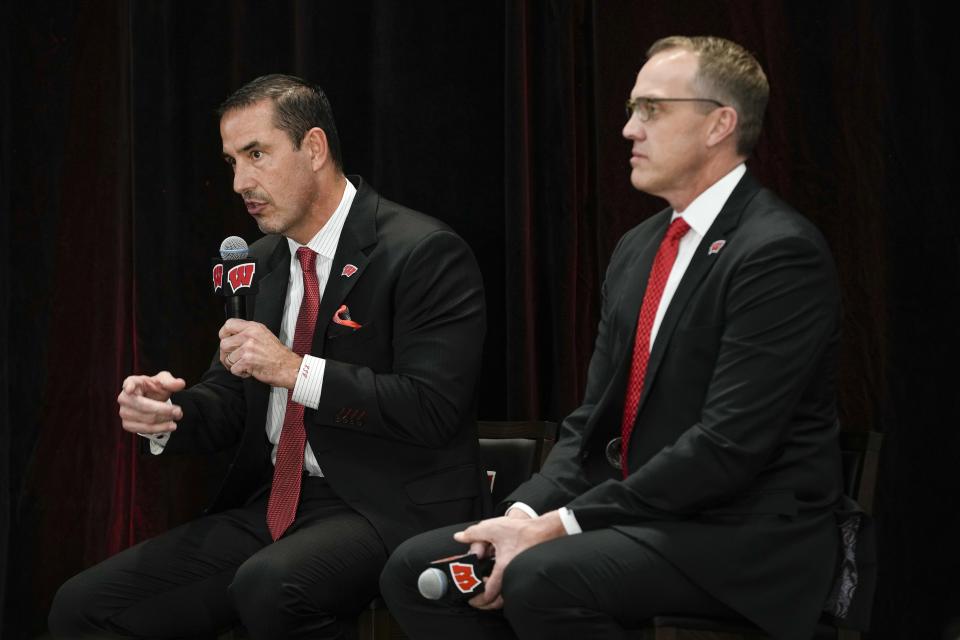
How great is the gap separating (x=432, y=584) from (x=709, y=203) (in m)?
0.96

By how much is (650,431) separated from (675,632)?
1.34ft

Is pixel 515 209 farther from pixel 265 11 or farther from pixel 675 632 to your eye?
pixel 675 632

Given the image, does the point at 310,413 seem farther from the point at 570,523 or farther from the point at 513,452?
the point at 570,523

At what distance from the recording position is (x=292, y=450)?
2.77m

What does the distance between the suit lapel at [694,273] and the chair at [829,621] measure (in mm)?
427

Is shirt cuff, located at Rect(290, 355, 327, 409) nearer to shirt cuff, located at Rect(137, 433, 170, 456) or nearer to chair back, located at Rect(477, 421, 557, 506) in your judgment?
shirt cuff, located at Rect(137, 433, 170, 456)

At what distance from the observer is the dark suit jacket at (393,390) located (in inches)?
104

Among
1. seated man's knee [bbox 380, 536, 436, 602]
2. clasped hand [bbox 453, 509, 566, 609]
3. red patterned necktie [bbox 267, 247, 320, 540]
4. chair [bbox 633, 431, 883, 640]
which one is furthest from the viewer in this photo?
red patterned necktie [bbox 267, 247, 320, 540]

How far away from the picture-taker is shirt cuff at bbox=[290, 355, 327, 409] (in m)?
2.62

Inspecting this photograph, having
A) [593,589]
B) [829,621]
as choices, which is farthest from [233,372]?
[829,621]

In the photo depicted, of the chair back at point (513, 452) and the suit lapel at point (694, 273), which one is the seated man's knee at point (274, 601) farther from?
the suit lapel at point (694, 273)

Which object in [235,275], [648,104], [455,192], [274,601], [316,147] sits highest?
[648,104]

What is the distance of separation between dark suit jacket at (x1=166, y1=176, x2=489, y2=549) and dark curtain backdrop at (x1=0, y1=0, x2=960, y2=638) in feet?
1.94

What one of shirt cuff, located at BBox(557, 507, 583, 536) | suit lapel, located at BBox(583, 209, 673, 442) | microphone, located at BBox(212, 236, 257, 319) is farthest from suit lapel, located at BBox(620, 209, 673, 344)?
microphone, located at BBox(212, 236, 257, 319)
